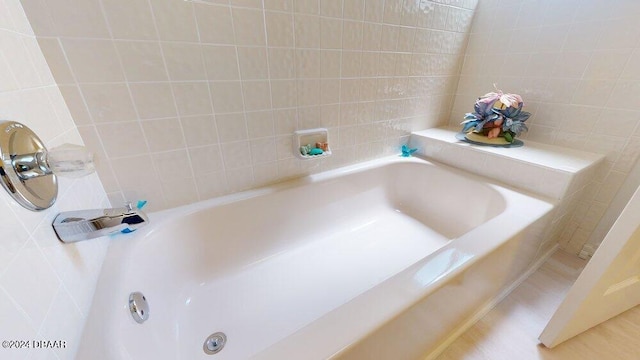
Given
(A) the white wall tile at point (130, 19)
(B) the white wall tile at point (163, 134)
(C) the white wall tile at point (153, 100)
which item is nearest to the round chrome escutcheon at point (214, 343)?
(B) the white wall tile at point (163, 134)

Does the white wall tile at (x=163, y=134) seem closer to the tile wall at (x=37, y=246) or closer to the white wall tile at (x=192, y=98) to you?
the white wall tile at (x=192, y=98)

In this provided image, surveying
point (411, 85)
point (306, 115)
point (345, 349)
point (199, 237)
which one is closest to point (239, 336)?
point (199, 237)

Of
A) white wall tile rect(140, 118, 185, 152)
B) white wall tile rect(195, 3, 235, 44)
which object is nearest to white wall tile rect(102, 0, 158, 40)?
white wall tile rect(195, 3, 235, 44)

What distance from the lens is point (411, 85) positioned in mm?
1465

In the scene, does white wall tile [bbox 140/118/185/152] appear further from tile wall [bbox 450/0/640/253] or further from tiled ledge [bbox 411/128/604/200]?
tile wall [bbox 450/0/640/253]

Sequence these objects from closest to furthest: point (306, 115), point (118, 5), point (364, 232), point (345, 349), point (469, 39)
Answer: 1. point (345, 349)
2. point (118, 5)
3. point (306, 115)
4. point (364, 232)
5. point (469, 39)

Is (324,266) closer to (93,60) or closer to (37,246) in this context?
(37,246)

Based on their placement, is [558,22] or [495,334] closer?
[495,334]

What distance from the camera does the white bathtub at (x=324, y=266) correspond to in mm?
601

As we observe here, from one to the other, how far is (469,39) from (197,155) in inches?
72.2

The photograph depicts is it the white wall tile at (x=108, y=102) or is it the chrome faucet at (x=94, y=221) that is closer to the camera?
the chrome faucet at (x=94, y=221)

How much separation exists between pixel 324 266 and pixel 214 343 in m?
0.56

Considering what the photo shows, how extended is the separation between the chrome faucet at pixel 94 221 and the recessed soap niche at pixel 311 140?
0.73 m

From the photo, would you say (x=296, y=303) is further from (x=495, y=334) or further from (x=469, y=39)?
(x=469, y=39)
